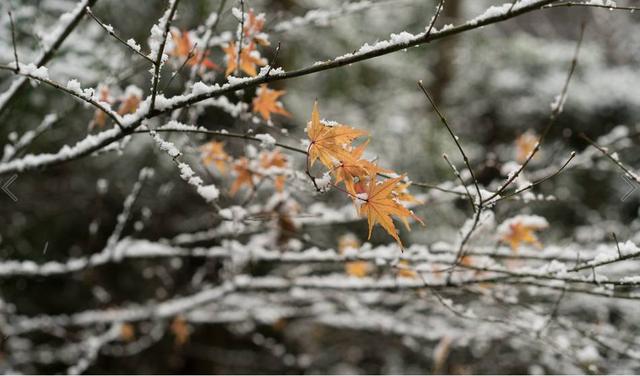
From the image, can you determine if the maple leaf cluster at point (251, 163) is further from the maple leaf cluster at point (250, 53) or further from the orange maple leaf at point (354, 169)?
the orange maple leaf at point (354, 169)

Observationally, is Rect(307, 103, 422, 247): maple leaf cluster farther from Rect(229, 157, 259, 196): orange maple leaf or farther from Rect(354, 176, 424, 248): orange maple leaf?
Rect(229, 157, 259, 196): orange maple leaf

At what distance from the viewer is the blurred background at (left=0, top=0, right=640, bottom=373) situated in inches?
162

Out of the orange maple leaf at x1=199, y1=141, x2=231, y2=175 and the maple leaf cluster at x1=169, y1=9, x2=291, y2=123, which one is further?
the orange maple leaf at x1=199, y1=141, x2=231, y2=175

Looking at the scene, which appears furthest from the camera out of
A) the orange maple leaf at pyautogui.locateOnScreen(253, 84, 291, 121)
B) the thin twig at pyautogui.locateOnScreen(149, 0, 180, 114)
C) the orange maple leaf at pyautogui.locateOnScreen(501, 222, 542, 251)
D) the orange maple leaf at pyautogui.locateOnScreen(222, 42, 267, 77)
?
the orange maple leaf at pyautogui.locateOnScreen(501, 222, 542, 251)

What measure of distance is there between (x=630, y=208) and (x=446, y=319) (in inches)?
147

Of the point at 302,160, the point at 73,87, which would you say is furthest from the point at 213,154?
the point at 302,160

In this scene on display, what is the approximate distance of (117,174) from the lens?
4.80m

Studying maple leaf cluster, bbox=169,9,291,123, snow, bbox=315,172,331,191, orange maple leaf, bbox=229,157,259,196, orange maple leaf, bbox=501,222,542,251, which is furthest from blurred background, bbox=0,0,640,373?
snow, bbox=315,172,331,191

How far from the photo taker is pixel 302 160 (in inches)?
186

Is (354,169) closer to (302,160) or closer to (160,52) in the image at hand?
(160,52)

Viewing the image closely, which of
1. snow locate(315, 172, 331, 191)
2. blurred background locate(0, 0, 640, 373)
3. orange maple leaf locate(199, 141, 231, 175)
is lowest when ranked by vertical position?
snow locate(315, 172, 331, 191)

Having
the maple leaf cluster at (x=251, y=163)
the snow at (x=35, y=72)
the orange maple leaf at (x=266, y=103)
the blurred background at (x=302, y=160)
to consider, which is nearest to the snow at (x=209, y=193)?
the maple leaf cluster at (x=251, y=163)

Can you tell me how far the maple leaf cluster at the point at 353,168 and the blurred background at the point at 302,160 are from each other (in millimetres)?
2381

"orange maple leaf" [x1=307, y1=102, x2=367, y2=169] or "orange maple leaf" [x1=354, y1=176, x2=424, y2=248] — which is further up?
"orange maple leaf" [x1=307, y1=102, x2=367, y2=169]
